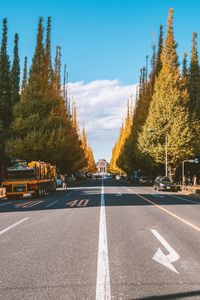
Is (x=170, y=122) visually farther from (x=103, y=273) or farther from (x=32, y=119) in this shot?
(x=103, y=273)

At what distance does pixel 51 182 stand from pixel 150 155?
652 inches

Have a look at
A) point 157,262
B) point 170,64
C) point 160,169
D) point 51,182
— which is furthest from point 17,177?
point 160,169

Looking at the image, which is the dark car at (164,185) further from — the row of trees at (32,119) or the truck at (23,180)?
the truck at (23,180)

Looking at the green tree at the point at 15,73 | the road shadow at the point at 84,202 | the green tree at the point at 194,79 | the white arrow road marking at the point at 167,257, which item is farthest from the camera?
the green tree at the point at 194,79

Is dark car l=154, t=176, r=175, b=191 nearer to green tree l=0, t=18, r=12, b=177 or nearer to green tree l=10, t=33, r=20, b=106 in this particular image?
green tree l=0, t=18, r=12, b=177

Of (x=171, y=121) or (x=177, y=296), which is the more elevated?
(x=171, y=121)

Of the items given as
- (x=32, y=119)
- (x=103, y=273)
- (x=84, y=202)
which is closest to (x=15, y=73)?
(x=32, y=119)

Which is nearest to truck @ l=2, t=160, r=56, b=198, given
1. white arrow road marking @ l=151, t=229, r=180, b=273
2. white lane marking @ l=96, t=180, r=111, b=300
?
white lane marking @ l=96, t=180, r=111, b=300

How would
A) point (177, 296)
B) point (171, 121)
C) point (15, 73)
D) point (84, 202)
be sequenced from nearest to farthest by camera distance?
point (177, 296) → point (84, 202) → point (171, 121) → point (15, 73)

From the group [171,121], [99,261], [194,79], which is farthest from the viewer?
[194,79]

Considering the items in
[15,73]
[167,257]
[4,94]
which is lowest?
[167,257]

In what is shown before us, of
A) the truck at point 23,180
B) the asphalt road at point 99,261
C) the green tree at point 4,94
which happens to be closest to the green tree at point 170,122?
the green tree at point 4,94

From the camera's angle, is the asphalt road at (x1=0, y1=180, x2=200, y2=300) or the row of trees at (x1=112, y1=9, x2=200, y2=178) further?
the row of trees at (x1=112, y1=9, x2=200, y2=178)

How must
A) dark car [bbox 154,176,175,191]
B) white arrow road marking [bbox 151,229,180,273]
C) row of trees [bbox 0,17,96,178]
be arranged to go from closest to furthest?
1. white arrow road marking [bbox 151,229,180,273]
2. dark car [bbox 154,176,175,191]
3. row of trees [bbox 0,17,96,178]
